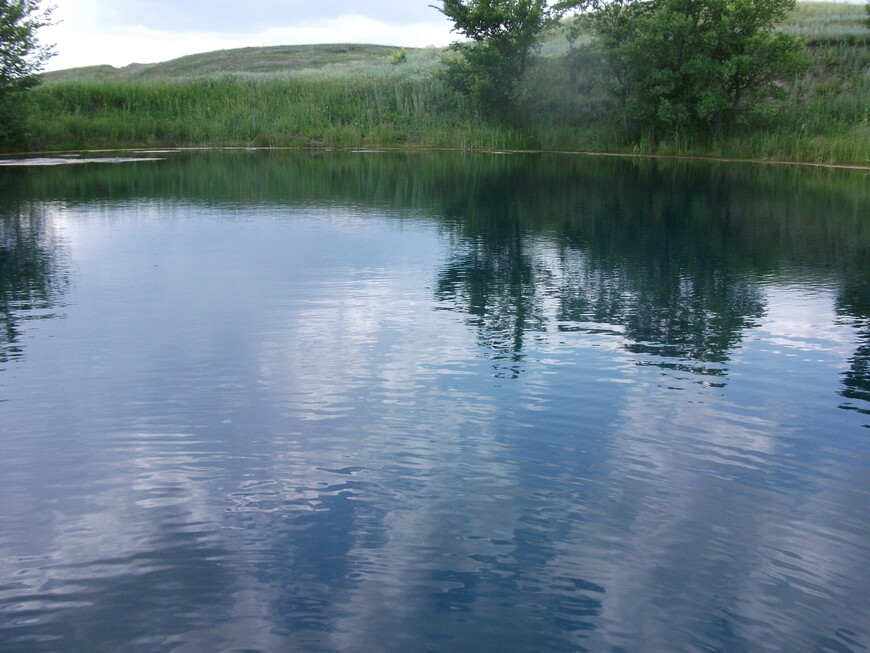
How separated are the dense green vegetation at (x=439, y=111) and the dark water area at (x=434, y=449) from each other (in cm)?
1939

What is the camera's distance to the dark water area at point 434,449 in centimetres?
393

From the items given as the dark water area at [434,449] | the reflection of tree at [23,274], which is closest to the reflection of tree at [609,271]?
the dark water area at [434,449]

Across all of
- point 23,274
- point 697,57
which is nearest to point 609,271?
point 23,274

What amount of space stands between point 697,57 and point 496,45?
981 centimetres

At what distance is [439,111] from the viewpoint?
38406mm

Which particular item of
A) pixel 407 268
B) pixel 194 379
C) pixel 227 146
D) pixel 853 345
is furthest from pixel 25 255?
pixel 227 146

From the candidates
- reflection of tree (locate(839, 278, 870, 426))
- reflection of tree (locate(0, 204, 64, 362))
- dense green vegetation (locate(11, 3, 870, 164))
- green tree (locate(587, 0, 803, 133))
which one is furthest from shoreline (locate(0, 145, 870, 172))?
reflection of tree (locate(839, 278, 870, 426))

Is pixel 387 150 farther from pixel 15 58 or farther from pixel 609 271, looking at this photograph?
pixel 609 271

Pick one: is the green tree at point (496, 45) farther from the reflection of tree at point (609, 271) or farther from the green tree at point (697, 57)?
the reflection of tree at point (609, 271)

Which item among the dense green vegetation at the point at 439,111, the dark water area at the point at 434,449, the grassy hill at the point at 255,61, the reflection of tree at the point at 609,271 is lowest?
the dark water area at the point at 434,449

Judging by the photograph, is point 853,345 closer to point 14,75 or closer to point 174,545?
point 174,545

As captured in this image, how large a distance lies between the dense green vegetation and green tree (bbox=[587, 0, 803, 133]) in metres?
0.89

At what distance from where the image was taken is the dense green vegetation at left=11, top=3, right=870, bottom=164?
29953 millimetres

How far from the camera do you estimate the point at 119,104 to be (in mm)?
38781
